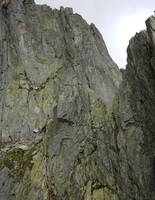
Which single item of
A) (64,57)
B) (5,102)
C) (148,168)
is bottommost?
(148,168)

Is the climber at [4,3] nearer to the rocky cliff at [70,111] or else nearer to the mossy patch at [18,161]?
the rocky cliff at [70,111]

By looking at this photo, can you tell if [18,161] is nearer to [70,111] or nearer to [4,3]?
[70,111]

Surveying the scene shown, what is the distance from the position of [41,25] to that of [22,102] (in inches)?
532

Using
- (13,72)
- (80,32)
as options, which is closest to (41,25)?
(80,32)

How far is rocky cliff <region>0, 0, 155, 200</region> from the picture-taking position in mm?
23547

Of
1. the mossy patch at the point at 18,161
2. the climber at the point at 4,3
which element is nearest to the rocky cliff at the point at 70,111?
the mossy patch at the point at 18,161

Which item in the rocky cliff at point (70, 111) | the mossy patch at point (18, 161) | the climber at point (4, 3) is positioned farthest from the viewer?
the climber at point (4, 3)

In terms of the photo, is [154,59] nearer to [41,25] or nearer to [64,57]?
[64,57]

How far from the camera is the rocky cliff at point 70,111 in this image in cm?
2355

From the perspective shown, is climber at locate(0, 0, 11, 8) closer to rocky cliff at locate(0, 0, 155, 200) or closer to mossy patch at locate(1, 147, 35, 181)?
rocky cliff at locate(0, 0, 155, 200)

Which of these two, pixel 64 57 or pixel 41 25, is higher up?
pixel 41 25

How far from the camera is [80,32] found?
45875mm

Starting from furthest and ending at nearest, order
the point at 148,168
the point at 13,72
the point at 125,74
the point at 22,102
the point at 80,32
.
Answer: the point at 80,32
the point at 13,72
the point at 22,102
the point at 125,74
the point at 148,168

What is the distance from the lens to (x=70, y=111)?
36.4 meters
